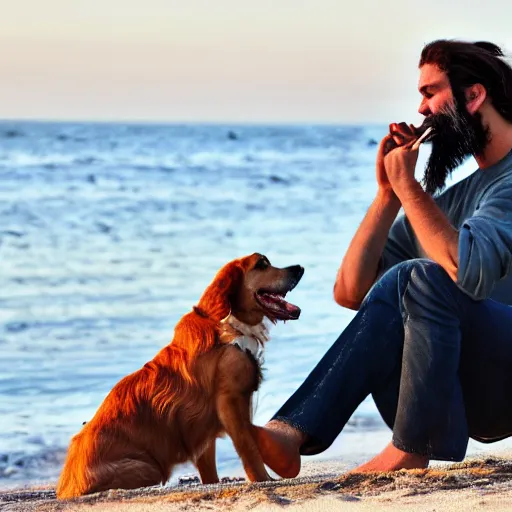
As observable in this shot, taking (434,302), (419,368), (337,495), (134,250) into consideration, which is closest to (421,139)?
(434,302)

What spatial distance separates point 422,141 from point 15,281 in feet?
18.5

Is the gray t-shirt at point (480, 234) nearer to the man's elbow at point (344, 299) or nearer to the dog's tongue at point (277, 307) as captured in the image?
the man's elbow at point (344, 299)

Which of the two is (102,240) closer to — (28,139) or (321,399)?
(321,399)

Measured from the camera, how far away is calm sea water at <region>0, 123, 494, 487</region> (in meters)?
5.48

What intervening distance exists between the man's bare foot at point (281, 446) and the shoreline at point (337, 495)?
0.07 metres

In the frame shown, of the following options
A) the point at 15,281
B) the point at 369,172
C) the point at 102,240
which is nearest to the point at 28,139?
the point at 369,172

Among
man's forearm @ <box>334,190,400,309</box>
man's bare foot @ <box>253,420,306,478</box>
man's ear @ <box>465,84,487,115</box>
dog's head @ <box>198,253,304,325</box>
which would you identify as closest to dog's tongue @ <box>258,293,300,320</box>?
dog's head @ <box>198,253,304,325</box>

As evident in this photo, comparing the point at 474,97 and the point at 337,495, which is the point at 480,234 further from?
the point at 337,495

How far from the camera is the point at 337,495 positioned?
9.16 ft

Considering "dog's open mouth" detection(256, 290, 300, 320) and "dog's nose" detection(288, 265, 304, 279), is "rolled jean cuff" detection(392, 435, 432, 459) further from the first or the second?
"dog's nose" detection(288, 265, 304, 279)

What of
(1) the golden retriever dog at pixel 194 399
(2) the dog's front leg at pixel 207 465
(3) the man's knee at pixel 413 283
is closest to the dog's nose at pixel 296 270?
(1) the golden retriever dog at pixel 194 399

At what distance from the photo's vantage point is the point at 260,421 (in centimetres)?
532

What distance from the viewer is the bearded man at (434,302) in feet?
9.81

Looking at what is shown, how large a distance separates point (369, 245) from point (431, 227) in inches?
18.1
